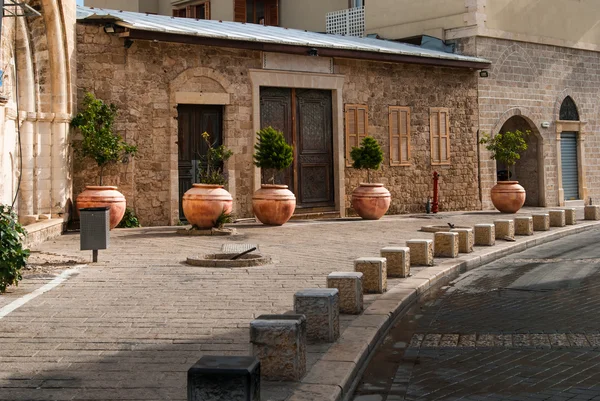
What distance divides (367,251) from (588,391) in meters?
6.97

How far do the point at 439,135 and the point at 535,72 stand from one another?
4545mm

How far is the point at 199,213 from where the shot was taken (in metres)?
14.2

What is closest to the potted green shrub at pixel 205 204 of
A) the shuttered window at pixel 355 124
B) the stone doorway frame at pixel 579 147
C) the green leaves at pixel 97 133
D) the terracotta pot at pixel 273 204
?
the terracotta pot at pixel 273 204

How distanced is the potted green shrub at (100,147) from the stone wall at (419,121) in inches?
240

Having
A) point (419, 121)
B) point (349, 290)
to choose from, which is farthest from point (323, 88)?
point (349, 290)

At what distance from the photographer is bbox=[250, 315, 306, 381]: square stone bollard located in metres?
4.62

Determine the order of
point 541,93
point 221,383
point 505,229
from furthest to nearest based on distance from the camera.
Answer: point 541,93 < point 505,229 < point 221,383

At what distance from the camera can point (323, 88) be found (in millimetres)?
18797

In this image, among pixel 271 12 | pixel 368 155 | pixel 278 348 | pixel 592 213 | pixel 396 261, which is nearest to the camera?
pixel 278 348

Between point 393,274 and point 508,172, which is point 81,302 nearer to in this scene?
point 393,274

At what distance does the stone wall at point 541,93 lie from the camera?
22266 millimetres

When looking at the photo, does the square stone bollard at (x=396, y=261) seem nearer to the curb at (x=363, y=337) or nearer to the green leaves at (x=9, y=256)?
the curb at (x=363, y=337)

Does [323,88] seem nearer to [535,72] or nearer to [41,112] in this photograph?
[41,112]

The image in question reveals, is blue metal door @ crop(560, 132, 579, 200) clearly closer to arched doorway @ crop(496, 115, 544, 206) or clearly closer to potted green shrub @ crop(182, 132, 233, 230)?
arched doorway @ crop(496, 115, 544, 206)
